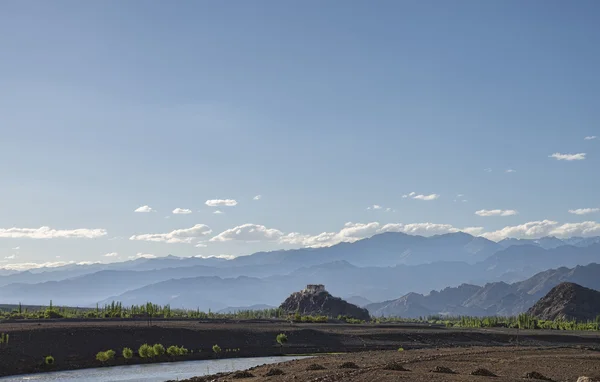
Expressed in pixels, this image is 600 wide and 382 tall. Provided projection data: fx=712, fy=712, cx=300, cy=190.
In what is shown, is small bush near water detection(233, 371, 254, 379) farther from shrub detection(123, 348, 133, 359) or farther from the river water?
shrub detection(123, 348, 133, 359)

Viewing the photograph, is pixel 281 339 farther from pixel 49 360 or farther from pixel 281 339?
A: pixel 49 360

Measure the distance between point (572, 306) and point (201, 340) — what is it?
422 ft

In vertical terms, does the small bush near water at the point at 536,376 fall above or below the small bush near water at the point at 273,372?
below

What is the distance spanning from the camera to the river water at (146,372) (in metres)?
60.6

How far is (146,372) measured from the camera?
65.6m

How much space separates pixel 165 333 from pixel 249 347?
10.7 meters

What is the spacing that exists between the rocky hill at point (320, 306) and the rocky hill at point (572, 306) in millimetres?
49365

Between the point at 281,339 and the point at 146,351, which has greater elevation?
the point at 281,339

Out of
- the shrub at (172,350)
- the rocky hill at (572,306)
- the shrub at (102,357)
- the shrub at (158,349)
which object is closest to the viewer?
the shrub at (102,357)

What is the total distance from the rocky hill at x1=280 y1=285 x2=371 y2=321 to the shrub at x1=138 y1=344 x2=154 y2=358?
99.9 meters

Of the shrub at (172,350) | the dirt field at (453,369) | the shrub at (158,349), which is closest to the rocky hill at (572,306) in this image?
the dirt field at (453,369)

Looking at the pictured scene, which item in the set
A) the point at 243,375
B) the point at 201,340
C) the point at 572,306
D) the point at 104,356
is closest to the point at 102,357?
the point at 104,356

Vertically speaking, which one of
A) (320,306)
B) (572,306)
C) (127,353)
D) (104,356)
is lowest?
(104,356)

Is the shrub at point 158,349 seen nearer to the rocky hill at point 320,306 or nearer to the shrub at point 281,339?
the shrub at point 281,339
